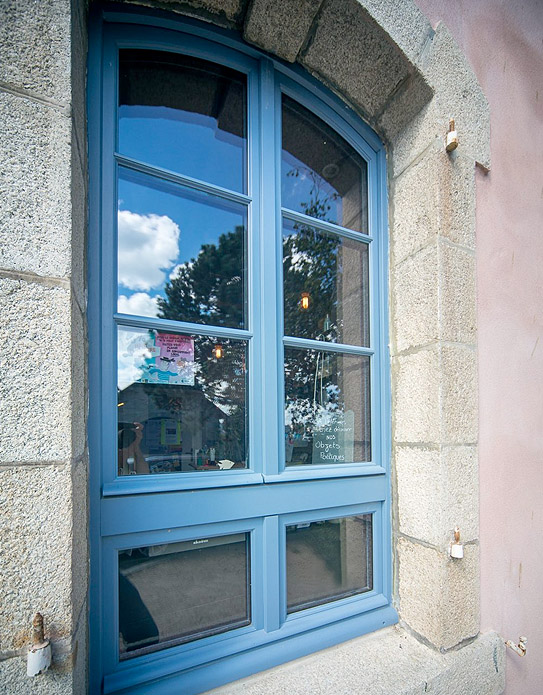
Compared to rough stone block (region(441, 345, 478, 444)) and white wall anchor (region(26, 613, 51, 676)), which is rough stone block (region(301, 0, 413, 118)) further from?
white wall anchor (region(26, 613, 51, 676))

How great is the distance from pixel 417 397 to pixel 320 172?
3.98 ft

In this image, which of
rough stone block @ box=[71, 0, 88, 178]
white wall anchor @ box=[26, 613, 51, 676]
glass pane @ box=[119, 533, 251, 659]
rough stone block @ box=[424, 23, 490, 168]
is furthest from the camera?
rough stone block @ box=[424, 23, 490, 168]

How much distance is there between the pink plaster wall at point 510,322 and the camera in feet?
5.84

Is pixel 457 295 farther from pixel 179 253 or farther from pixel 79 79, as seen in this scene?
pixel 79 79

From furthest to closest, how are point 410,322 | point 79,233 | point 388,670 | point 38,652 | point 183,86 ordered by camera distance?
point 410,322
point 183,86
point 388,670
point 79,233
point 38,652

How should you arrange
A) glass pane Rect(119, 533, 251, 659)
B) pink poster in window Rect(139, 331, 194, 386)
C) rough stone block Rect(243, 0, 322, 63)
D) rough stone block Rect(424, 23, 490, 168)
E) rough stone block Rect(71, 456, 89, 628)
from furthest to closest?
rough stone block Rect(424, 23, 490, 168) → rough stone block Rect(243, 0, 322, 63) → pink poster in window Rect(139, 331, 194, 386) → glass pane Rect(119, 533, 251, 659) → rough stone block Rect(71, 456, 89, 628)

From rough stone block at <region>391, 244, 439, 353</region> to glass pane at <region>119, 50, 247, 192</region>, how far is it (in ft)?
2.87

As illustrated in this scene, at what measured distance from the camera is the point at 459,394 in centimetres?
167

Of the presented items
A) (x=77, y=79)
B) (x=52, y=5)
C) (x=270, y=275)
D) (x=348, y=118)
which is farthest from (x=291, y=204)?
(x=52, y=5)

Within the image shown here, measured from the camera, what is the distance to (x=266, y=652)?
4.74 feet

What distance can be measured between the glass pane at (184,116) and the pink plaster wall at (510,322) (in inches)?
41.0

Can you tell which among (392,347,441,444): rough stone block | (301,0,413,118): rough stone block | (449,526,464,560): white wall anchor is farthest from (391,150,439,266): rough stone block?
(449,526,464,560): white wall anchor

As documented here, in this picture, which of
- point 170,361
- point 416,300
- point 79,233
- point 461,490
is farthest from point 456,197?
point 79,233

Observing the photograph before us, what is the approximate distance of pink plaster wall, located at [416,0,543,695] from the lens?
178 centimetres
